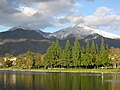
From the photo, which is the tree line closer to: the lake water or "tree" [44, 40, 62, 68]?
"tree" [44, 40, 62, 68]

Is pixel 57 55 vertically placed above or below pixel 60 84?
above

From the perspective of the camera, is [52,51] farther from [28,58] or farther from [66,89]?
[66,89]

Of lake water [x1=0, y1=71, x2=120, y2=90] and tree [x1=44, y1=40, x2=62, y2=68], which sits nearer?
lake water [x1=0, y1=71, x2=120, y2=90]

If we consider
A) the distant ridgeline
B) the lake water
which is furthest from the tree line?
the lake water

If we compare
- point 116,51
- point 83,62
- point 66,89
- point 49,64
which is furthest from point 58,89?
point 116,51

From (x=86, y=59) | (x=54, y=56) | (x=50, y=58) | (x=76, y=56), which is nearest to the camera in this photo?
(x=86, y=59)

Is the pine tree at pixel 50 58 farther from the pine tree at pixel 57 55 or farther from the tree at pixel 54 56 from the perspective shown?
the pine tree at pixel 57 55

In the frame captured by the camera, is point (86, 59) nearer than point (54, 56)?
Yes

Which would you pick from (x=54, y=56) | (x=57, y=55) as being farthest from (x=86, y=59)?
(x=54, y=56)

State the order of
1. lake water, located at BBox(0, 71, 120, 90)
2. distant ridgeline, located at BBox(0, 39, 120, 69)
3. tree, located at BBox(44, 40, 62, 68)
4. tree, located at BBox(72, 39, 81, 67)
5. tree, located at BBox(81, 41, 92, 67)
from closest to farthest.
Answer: lake water, located at BBox(0, 71, 120, 90), tree, located at BBox(81, 41, 92, 67), distant ridgeline, located at BBox(0, 39, 120, 69), tree, located at BBox(72, 39, 81, 67), tree, located at BBox(44, 40, 62, 68)

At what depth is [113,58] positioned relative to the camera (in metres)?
178

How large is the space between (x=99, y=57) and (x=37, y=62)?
4718 centimetres

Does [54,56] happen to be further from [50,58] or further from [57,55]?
[50,58]

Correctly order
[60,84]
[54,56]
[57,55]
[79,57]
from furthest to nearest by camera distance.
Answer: [57,55] < [54,56] < [79,57] < [60,84]
